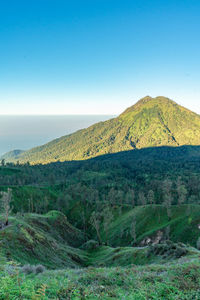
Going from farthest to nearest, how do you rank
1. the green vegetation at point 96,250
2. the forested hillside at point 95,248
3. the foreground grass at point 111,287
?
1. the forested hillside at point 95,248
2. the green vegetation at point 96,250
3. the foreground grass at point 111,287

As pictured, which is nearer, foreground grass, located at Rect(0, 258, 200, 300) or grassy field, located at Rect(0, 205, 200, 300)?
foreground grass, located at Rect(0, 258, 200, 300)

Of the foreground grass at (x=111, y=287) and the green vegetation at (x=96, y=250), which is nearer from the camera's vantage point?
the foreground grass at (x=111, y=287)

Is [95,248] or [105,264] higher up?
[105,264]

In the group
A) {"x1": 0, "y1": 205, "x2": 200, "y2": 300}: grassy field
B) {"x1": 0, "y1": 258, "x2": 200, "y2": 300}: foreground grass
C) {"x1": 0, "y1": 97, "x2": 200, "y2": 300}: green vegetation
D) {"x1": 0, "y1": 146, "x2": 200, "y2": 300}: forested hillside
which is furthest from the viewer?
{"x1": 0, "y1": 146, "x2": 200, "y2": 300}: forested hillside

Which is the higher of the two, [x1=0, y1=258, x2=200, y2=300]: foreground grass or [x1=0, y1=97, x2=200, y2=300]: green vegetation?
[x1=0, y1=258, x2=200, y2=300]: foreground grass

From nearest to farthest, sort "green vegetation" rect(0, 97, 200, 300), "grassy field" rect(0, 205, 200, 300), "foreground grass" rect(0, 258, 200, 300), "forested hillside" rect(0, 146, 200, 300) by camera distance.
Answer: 1. "foreground grass" rect(0, 258, 200, 300)
2. "grassy field" rect(0, 205, 200, 300)
3. "green vegetation" rect(0, 97, 200, 300)
4. "forested hillside" rect(0, 146, 200, 300)

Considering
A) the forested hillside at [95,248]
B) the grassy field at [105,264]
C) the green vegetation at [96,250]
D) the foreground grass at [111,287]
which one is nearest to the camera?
the foreground grass at [111,287]

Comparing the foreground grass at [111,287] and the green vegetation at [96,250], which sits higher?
the foreground grass at [111,287]

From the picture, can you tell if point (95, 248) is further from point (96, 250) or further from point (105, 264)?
point (105, 264)

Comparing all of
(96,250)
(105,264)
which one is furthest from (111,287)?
(96,250)

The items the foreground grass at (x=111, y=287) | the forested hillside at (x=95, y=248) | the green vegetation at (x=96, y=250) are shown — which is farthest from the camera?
the forested hillside at (x=95, y=248)

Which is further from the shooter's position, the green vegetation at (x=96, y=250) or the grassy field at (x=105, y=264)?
the green vegetation at (x=96, y=250)

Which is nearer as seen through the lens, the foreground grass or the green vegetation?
the foreground grass

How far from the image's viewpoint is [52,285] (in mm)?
12758
